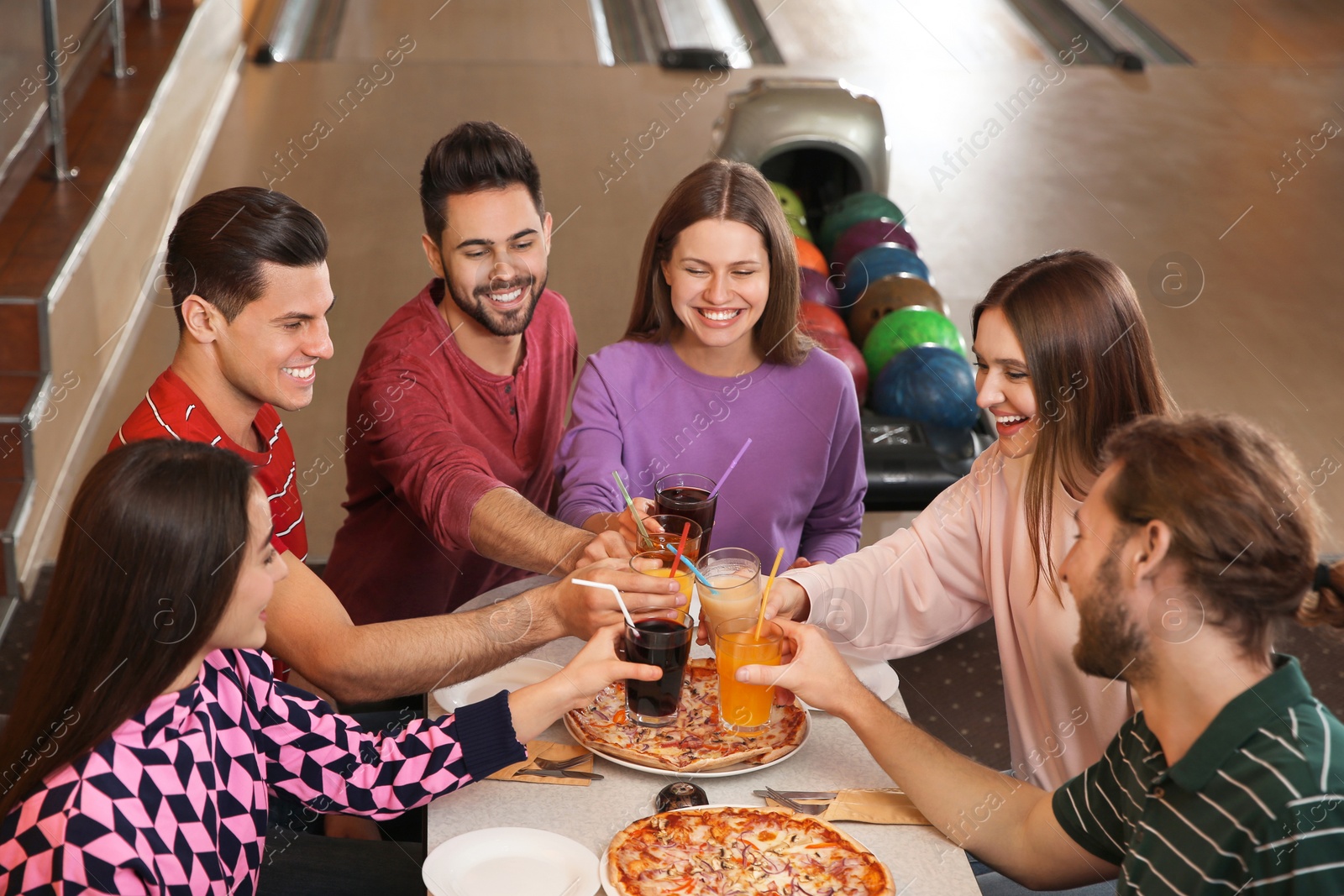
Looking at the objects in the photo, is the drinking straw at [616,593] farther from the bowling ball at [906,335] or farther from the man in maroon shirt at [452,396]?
the bowling ball at [906,335]

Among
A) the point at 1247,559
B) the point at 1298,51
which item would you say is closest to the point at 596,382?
the point at 1247,559

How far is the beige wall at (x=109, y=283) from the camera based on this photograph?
358 cm

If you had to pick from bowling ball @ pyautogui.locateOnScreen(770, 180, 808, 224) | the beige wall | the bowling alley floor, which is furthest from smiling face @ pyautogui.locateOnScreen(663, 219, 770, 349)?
bowling ball @ pyautogui.locateOnScreen(770, 180, 808, 224)

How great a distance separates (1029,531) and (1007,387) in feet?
0.71

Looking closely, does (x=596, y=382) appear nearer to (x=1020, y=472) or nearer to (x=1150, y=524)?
(x=1020, y=472)

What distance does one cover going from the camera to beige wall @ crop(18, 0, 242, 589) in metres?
3.58

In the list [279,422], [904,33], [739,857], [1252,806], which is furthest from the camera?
[904,33]

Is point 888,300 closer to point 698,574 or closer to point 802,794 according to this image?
point 698,574

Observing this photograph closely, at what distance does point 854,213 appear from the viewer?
4.42 metres

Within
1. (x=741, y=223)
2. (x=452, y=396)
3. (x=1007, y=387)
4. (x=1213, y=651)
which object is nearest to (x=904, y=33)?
(x=741, y=223)

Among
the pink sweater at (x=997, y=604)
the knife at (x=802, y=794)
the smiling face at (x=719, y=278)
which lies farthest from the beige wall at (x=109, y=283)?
the knife at (x=802, y=794)

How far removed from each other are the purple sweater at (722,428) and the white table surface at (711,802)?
74 cm

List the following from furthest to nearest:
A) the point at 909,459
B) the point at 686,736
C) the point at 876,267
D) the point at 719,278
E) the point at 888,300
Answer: the point at 876,267 < the point at 888,300 < the point at 909,459 < the point at 719,278 < the point at 686,736

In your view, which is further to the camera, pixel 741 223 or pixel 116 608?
pixel 741 223
